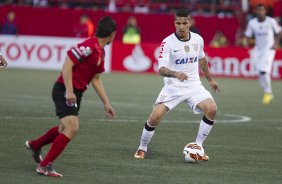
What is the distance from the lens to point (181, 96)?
484 inches

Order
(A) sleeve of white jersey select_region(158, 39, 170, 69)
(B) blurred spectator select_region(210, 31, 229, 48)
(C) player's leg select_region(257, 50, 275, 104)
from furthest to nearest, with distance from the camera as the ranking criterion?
(B) blurred spectator select_region(210, 31, 229, 48), (C) player's leg select_region(257, 50, 275, 104), (A) sleeve of white jersey select_region(158, 39, 170, 69)

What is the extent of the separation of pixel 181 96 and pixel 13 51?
70.8ft

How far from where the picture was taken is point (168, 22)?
37.4 meters

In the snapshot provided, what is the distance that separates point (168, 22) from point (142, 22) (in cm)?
127

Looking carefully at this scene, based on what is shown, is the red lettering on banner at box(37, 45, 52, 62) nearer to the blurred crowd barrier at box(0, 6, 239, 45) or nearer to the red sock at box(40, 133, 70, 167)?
the blurred crowd barrier at box(0, 6, 239, 45)

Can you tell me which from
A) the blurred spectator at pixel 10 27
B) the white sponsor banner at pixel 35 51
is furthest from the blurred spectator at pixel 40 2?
the white sponsor banner at pixel 35 51

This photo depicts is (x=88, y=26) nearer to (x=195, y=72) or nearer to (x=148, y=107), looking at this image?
(x=148, y=107)


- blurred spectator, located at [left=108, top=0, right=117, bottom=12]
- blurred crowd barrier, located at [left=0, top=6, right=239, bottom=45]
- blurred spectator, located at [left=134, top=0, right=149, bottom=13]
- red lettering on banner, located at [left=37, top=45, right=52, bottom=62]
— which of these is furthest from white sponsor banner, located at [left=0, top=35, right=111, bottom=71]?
blurred spectator, located at [left=134, top=0, right=149, bottom=13]

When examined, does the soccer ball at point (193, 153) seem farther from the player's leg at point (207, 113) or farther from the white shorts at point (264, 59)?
the white shorts at point (264, 59)

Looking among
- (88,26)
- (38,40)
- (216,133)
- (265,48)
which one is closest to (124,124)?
(216,133)

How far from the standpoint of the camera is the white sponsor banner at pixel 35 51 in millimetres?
32844

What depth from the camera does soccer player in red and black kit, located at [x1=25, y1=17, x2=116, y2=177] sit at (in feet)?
32.2

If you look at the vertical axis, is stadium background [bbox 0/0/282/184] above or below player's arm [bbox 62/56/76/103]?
below

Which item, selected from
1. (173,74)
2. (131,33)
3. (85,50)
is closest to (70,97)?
(85,50)
